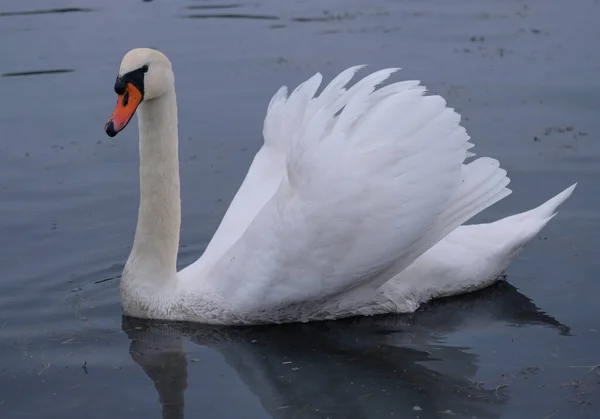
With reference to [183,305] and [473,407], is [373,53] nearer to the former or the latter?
[183,305]

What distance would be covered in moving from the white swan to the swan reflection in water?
0.14 m

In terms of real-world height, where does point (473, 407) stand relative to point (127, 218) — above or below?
below

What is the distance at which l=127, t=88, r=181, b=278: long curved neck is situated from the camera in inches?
284

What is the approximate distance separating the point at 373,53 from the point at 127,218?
15.6ft

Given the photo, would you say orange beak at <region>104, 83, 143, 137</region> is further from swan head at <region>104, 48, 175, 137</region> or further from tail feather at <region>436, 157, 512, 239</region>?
tail feather at <region>436, 157, 512, 239</region>

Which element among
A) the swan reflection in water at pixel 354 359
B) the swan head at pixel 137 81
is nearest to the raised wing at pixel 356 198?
the swan reflection in water at pixel 354 359

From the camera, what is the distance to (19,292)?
25.7 ft

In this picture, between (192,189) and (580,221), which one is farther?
(192,189)

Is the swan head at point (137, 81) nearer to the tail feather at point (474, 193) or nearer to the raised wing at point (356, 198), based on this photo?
the raised wing at point (356, 198)

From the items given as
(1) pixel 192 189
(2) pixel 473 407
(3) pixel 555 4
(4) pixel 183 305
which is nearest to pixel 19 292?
(4) pixel 183 305

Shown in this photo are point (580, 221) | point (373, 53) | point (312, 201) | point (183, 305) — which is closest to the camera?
point (312, 201)

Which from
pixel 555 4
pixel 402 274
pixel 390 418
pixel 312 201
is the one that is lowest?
pixel 390 418

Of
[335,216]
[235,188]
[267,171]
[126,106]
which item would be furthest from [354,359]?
[235,188]

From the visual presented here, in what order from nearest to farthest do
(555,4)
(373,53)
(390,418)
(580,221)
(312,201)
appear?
(390,418)
(312,201)
(580,221)
(373,53)
(555,4)
